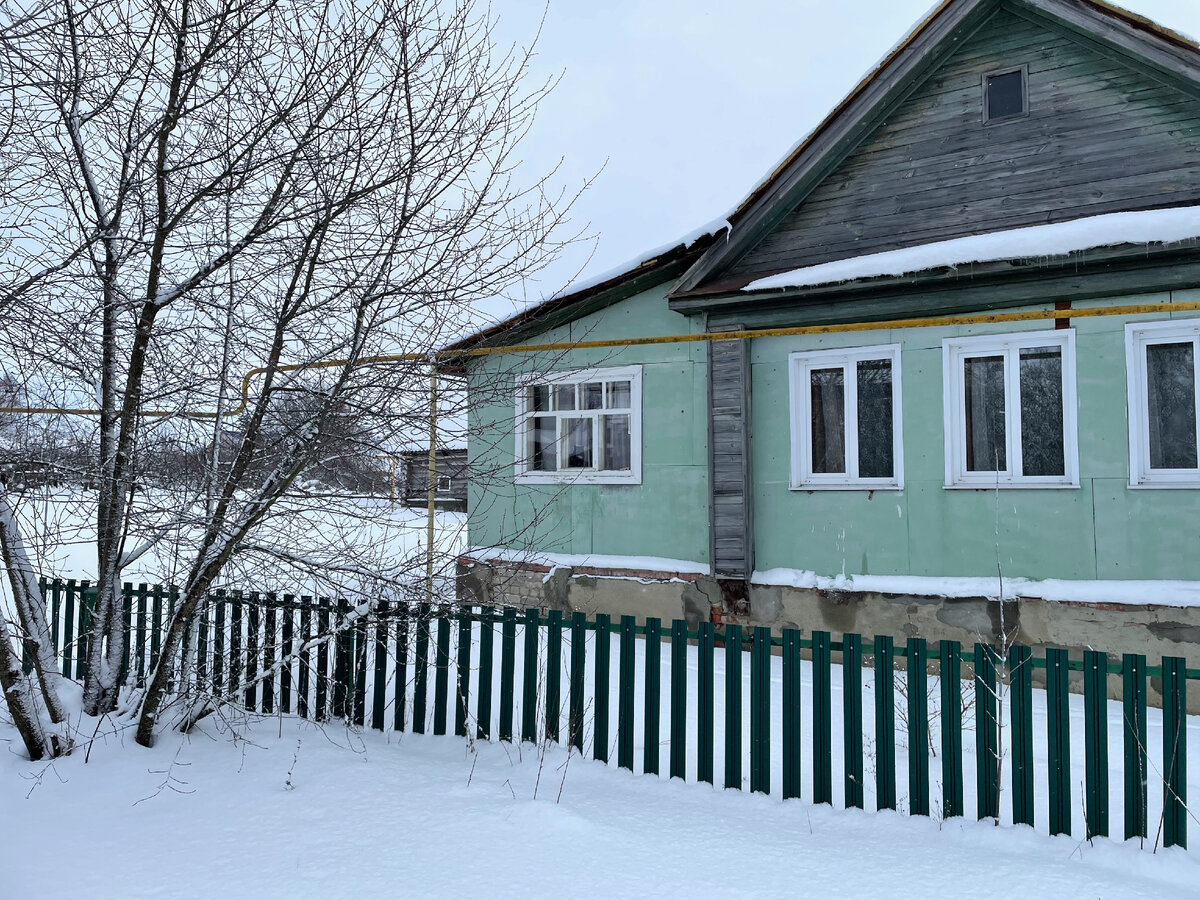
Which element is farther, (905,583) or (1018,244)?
(905,583)

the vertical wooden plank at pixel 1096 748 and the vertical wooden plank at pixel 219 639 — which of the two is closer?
the vertical wooden plank at pixel 1096 748

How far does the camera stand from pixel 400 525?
4.75 m

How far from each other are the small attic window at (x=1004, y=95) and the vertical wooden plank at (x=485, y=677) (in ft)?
20.9

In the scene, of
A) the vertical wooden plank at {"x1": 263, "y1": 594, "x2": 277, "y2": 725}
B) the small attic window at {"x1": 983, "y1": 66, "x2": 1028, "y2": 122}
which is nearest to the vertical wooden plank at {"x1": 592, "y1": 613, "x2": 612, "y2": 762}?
the vertical wooden plank at {"x1": 263, "y1": 594, "x2": 277, "y2": 725}

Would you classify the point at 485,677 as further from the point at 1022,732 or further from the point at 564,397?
the point at 564,397

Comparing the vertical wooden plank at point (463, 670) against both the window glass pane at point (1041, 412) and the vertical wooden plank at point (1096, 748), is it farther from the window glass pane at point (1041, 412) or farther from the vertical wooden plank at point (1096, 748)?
the window glass pane at point (1041, 412)

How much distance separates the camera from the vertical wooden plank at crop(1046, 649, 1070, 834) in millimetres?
3898

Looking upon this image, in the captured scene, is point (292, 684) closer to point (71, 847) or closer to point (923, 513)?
point (71, 847)

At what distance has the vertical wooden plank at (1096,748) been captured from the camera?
3885 mm

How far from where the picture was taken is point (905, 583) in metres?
7.44

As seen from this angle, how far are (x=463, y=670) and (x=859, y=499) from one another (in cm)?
425

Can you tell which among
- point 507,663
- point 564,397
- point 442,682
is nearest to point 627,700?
point 507,663

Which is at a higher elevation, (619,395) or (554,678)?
(619,395)

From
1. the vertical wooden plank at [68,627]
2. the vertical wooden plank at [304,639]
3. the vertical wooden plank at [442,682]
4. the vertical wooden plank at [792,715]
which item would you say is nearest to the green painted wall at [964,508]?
the vertical wooden plank at [792,715]
